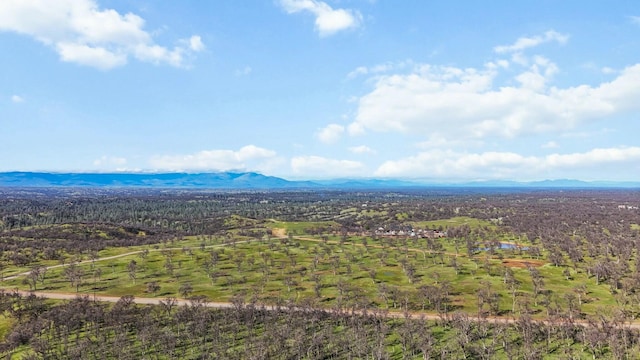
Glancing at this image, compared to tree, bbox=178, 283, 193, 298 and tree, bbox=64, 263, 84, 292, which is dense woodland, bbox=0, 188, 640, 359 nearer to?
tree, bbox=178, 283, 193, 298

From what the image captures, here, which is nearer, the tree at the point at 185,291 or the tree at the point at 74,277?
the tree at the point at 185,291

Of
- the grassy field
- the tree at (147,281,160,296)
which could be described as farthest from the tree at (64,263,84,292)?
the tree at (147,281,160,296)

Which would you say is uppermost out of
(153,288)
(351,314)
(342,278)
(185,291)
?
(351,314)

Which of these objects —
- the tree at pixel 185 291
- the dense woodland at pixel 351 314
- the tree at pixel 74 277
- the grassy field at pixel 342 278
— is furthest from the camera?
the tree at pixel 74 277

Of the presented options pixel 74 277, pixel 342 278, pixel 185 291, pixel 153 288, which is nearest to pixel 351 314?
pixel 342 278

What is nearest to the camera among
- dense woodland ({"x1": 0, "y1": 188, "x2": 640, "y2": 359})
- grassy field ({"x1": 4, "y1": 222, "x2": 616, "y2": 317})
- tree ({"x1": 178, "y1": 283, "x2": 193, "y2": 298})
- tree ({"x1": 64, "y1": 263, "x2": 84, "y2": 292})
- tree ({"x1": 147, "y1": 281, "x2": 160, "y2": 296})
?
dense woodland ({"x1": 0, "y1": 188, "x2": 640, "y2": 359})

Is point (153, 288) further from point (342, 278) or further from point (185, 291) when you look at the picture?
point (342, 278)

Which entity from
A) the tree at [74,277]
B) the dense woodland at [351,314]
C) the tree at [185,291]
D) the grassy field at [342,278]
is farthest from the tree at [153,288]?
the tree at [74,277]

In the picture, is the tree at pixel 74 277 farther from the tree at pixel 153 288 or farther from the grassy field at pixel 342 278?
the tree at pixel 153 288

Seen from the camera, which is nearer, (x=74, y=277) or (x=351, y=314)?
(x=351, y=314)

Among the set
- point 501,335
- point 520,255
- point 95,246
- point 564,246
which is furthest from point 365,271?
point 95,246

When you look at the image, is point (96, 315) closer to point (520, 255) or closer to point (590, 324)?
point (590, 324)

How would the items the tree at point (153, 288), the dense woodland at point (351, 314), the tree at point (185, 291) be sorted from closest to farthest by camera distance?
the dense woodland at point (351, 314), the tree at point (185, 291), the tree at point (153, 288)
